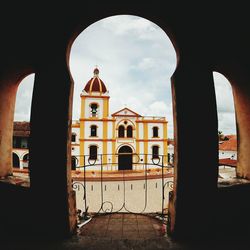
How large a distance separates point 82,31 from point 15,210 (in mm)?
3171

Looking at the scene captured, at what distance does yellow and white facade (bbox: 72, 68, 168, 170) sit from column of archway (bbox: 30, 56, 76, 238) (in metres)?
20.7

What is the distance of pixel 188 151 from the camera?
2318 mm

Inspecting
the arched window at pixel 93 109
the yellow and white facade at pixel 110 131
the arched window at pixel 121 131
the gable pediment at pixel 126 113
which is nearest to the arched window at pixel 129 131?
the yellow and white facade at pixel 110 131

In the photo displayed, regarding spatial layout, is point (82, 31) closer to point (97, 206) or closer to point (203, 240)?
point (203, 240)

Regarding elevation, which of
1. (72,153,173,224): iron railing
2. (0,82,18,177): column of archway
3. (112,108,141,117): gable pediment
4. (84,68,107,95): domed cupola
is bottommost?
(72,153,173,224): iron railing

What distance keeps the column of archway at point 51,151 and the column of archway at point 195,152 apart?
5.43 feet

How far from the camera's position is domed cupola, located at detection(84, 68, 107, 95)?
24.5 metres

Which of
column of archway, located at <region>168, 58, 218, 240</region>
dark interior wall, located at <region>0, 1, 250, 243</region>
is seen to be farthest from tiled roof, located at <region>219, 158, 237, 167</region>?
column of archway, located at <region>168, 58, 218, 240</region>

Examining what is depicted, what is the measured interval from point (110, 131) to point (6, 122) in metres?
20.7

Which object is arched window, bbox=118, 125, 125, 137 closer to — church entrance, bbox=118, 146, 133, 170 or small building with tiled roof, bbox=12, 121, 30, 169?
church entrance, bbox=118, 146, 133, 170

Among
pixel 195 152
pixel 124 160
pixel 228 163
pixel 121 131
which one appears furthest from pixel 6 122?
pixel 121 131

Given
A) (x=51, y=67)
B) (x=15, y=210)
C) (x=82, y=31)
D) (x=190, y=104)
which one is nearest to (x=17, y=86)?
(x=51, y=67)

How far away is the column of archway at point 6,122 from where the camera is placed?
10.2 feet

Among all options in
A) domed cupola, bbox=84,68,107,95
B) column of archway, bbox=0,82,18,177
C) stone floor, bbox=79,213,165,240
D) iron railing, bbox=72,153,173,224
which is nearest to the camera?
stone floor, bbox=79,213,165,240
